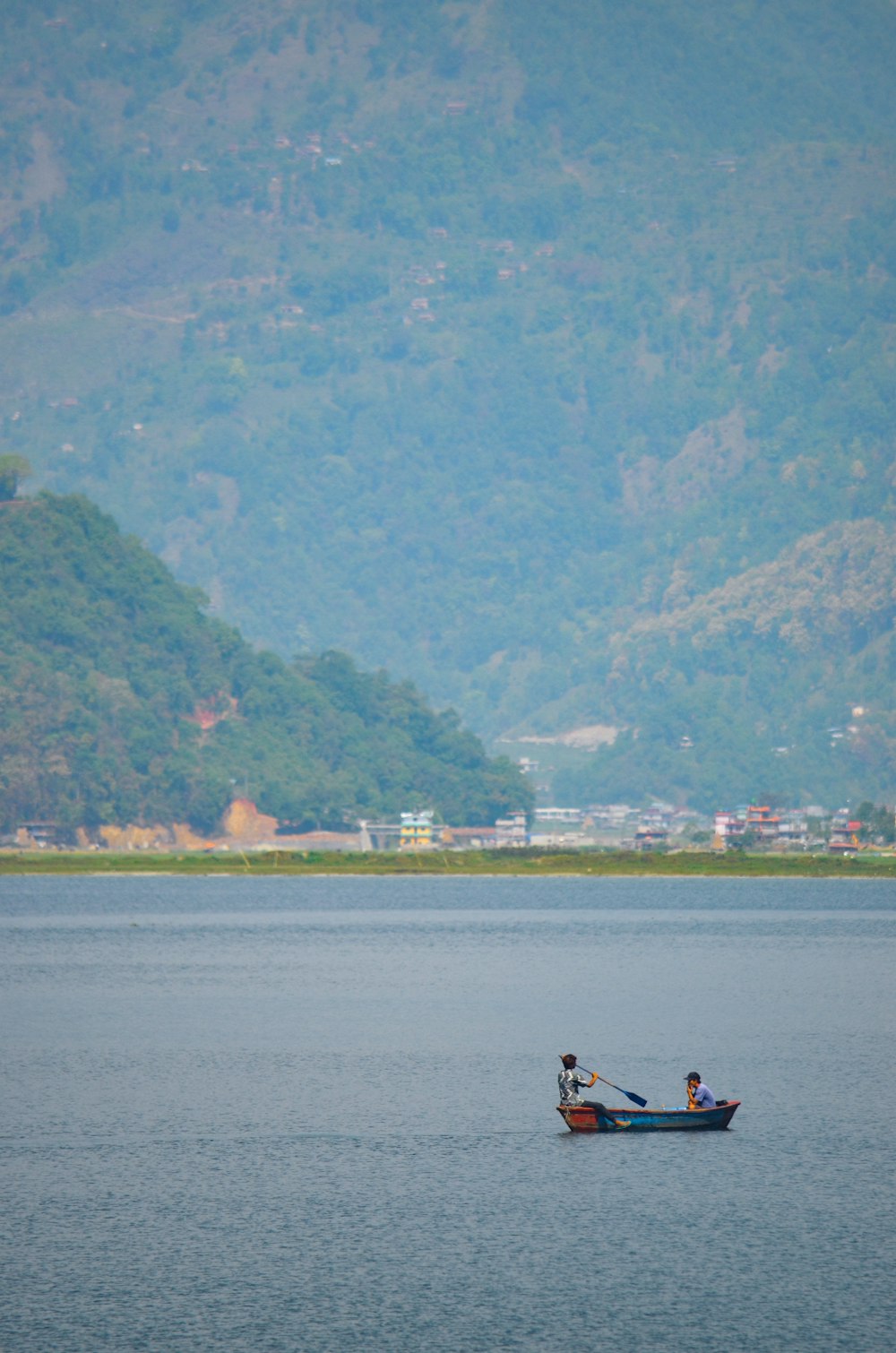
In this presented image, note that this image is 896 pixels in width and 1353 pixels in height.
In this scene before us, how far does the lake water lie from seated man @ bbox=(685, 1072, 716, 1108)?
931 mm

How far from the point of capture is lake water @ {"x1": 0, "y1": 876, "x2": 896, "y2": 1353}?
154ft

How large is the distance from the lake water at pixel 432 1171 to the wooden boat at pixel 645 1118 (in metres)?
0.58

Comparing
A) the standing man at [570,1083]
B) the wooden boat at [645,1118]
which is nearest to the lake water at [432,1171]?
the wooden boat at [645,1118]

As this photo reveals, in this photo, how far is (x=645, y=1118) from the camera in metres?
64.8

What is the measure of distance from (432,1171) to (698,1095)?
381 inches

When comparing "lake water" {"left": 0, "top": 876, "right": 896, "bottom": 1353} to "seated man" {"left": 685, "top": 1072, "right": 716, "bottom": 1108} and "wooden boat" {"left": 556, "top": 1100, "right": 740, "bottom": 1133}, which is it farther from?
"seated man" {"left": 685, "top": 1072, "right": 716, "bottom": 1108}

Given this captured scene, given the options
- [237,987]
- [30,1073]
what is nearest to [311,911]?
[237,987]

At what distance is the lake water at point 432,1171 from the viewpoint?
154 feet

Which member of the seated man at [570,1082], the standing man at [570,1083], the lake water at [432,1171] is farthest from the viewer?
the standing man at [570,1083]

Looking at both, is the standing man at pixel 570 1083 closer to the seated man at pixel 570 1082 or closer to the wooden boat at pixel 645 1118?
the seated man at pixel 570 1082

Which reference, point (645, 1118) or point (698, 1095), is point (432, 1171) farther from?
point (698, 1095)

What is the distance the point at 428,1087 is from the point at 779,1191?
19441 millimetres

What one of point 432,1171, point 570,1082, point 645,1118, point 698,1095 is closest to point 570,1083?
point 570,1082

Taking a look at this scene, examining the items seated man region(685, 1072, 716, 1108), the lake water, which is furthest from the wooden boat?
the lake water
